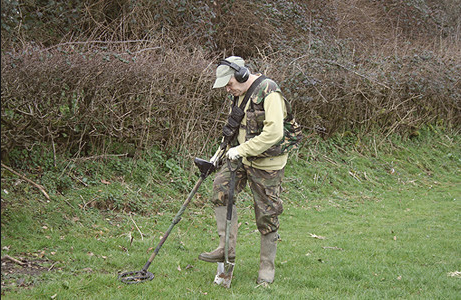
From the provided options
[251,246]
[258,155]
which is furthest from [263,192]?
[251,246]

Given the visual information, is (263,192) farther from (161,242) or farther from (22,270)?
(22,270)

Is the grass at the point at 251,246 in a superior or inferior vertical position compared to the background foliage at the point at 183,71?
inferior

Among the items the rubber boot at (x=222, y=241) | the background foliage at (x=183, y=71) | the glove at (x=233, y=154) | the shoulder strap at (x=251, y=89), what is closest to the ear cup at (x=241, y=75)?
the shoulder strap at (x=251, y=89)

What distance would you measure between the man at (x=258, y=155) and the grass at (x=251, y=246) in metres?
0.43

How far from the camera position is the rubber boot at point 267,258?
5.13 metres

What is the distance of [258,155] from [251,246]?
1991mm

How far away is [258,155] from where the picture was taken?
195 inches

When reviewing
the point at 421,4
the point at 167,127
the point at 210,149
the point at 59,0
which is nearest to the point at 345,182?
the point at 210,149

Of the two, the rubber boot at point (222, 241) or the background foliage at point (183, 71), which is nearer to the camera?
the rubber boot at point (222, 241)

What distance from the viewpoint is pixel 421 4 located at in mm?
21531

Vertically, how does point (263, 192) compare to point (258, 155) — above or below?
below

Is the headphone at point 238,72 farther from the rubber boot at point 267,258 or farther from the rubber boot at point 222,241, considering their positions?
the rubber boot at point 267,258

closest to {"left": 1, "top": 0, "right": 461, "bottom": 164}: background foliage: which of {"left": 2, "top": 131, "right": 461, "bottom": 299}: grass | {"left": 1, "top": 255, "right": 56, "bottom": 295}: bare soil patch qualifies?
{"left": 2, "top": 131, "right": 461, "bottom": 299}: grass

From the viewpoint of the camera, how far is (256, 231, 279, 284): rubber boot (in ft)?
16.8
